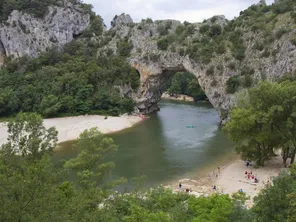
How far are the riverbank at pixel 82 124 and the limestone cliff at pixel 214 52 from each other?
1203 centimetres

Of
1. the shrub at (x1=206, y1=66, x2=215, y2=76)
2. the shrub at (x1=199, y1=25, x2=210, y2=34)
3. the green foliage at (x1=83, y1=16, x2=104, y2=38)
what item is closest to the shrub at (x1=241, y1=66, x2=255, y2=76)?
the shrub at (x1=206, y1=66, x2=215, y2=76)

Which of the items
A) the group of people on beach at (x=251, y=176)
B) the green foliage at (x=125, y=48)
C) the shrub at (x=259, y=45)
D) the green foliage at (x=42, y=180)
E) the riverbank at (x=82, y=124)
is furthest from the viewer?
the green foliage at (x=125, y=48)

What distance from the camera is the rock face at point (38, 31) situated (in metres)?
79.2

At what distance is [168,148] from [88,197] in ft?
88.9

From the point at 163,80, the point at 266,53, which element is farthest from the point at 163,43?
the point at 266,53

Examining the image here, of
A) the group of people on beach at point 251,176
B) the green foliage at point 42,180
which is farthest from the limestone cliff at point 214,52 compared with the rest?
the green foliage at point 42,180

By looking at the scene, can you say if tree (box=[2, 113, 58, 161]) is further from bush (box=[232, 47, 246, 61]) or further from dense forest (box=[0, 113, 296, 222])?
bush (box=[232, 47, 246, 61])

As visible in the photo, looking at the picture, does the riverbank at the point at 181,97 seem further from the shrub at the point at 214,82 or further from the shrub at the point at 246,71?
the shrub at the point at 246,71

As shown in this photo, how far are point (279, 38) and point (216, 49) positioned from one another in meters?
11.0

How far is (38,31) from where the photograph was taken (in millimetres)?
81500

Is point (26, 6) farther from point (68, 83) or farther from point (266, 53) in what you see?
point (266, 53)

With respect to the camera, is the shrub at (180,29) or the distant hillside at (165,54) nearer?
the distant hillside at (165,54)

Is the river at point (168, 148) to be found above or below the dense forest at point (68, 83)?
below

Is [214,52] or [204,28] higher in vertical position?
[204,28]
